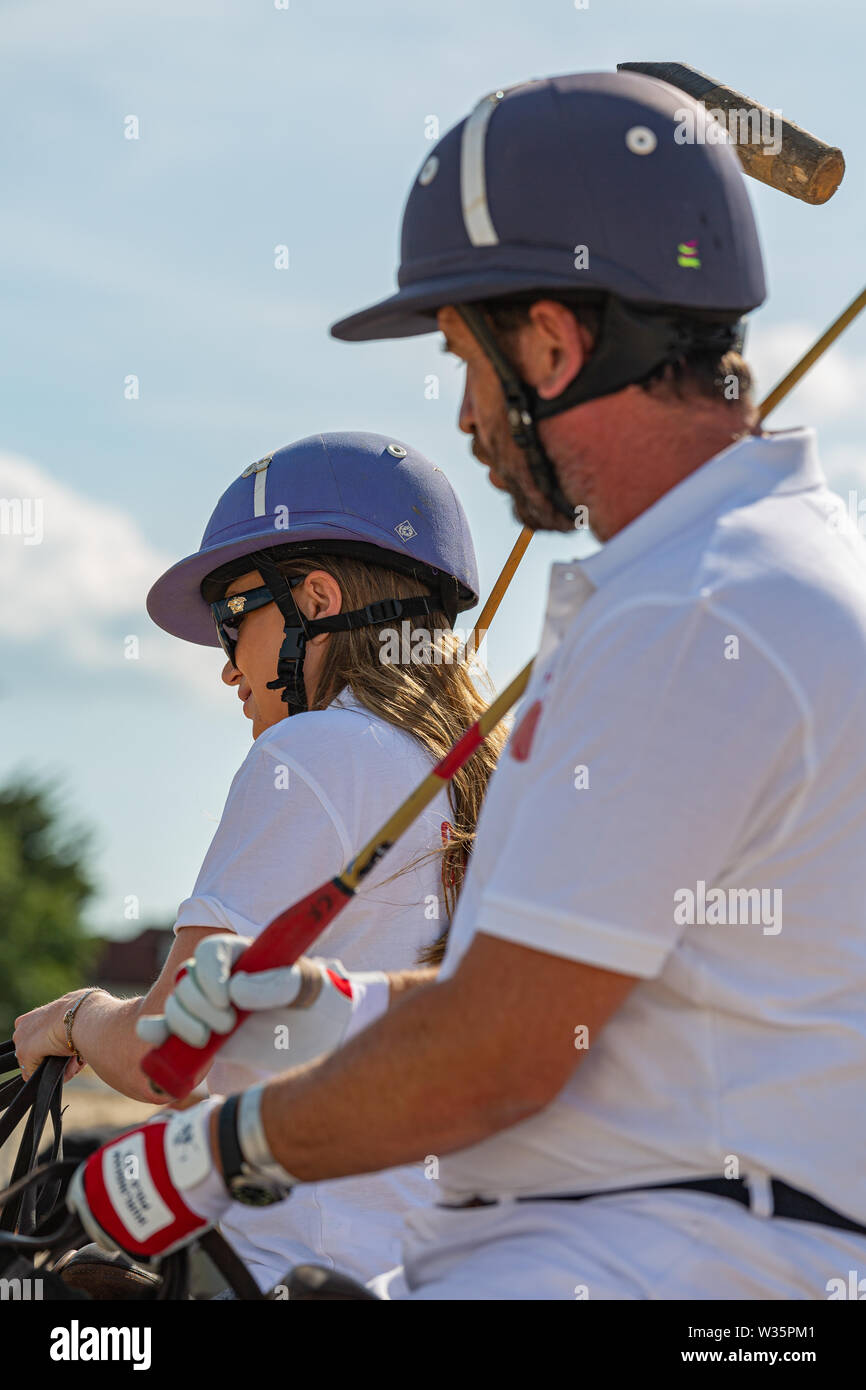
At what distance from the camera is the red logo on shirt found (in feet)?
8.24

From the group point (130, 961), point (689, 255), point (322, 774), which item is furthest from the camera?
point (130, 961)

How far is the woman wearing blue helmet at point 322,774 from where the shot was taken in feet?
11.7

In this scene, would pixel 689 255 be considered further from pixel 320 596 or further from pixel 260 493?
pixel 260 493

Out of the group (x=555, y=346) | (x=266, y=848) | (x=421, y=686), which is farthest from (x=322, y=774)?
(x=555, y=346)

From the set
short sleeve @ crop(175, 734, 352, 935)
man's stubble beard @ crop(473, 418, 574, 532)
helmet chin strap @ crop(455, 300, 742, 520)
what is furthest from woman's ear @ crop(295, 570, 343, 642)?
helmet chin strap @ crop(455, 300, 742, 520)

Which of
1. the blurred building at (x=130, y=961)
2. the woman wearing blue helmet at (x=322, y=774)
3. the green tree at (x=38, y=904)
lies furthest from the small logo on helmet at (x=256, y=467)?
the green tree at (x=38, y=904)

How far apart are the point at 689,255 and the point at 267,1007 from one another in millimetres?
1390

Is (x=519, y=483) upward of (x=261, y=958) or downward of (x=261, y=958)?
upward

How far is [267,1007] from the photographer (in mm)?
2713

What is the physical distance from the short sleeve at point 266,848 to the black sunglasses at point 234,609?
0.84 meters

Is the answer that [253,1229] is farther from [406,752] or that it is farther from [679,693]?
[679,693]

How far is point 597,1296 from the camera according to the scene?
2.41 meters

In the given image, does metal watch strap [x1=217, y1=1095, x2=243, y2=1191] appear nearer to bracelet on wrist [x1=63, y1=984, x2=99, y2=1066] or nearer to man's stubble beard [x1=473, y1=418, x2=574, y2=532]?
man's stubble beard [x1=473, y1=418, x2=574, y2=532]

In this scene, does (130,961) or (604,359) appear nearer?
(604,359)
